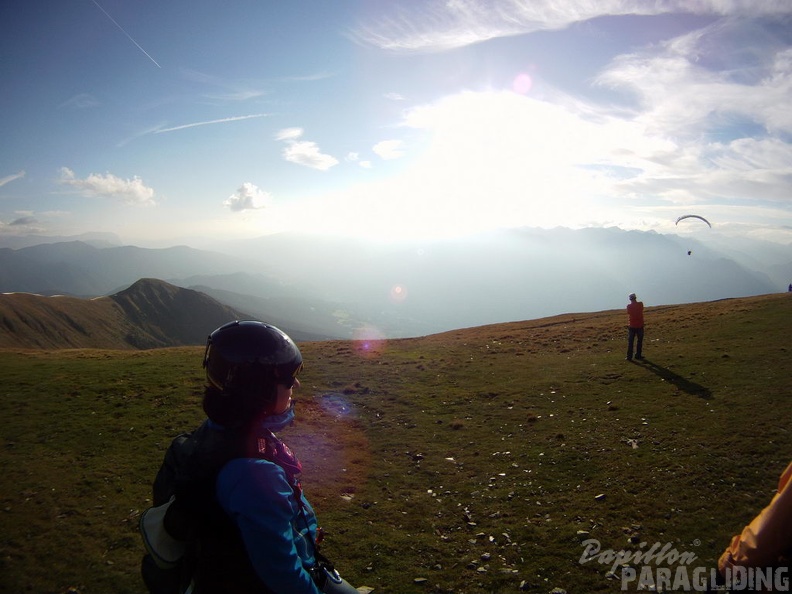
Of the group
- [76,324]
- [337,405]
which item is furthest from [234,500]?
[76,324]

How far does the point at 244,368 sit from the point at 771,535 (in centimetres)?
565

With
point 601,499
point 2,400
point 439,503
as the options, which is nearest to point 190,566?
point 439,503

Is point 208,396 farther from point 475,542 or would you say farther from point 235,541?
point 475,542

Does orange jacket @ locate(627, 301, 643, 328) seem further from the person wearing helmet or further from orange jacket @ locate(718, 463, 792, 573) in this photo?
the person wearing helmet

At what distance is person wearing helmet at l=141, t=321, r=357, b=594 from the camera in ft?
12.3

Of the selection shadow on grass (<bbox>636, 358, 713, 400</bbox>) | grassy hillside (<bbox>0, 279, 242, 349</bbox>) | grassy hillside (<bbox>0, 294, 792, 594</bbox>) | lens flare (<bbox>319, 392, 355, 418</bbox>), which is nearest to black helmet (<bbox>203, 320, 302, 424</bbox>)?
grassy hillside (<bbox>0, 294, 792, 594</bbox>)

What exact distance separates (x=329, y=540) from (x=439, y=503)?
3.67 meters

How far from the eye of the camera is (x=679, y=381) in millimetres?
21391

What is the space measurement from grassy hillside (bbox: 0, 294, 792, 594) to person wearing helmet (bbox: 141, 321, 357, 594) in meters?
7.03

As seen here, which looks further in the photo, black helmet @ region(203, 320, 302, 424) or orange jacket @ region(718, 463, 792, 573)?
black helmet @ region(203, 320, 302, 424)

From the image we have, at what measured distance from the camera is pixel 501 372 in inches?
1070

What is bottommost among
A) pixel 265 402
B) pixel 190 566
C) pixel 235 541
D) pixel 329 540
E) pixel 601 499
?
pixel 329 540

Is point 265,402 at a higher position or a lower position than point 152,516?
higher

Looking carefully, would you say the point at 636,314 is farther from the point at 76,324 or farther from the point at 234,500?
the point at 76,324
